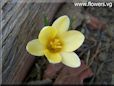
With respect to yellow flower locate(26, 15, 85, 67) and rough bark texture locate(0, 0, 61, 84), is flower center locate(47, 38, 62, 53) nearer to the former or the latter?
yellow flower locate(26, 15, 85, 67)

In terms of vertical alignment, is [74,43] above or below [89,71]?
above

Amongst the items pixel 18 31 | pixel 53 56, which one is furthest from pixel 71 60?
pixel 18 31

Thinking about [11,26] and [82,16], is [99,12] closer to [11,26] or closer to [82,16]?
[82,16]

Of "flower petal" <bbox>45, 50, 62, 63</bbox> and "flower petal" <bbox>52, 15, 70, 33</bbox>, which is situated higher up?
"flower petal" <bbox>52, 15, 70, 33</bbox>

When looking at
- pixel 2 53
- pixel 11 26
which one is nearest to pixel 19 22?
pixel 11 26

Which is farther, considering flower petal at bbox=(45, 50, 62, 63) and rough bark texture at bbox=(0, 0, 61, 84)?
rough bark texture at bbox=(0, 0, 61, 84)

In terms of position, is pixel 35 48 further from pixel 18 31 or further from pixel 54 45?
pixel 18 31

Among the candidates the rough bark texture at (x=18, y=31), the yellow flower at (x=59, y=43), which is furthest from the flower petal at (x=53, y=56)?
the rough bark texture at (x=18, y=31)

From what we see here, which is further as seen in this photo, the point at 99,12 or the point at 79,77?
the point at 99,12

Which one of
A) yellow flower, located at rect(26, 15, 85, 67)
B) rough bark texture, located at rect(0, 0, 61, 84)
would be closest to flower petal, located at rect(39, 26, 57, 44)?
yellow flower, located at rect(26, 15, 85, 67)
